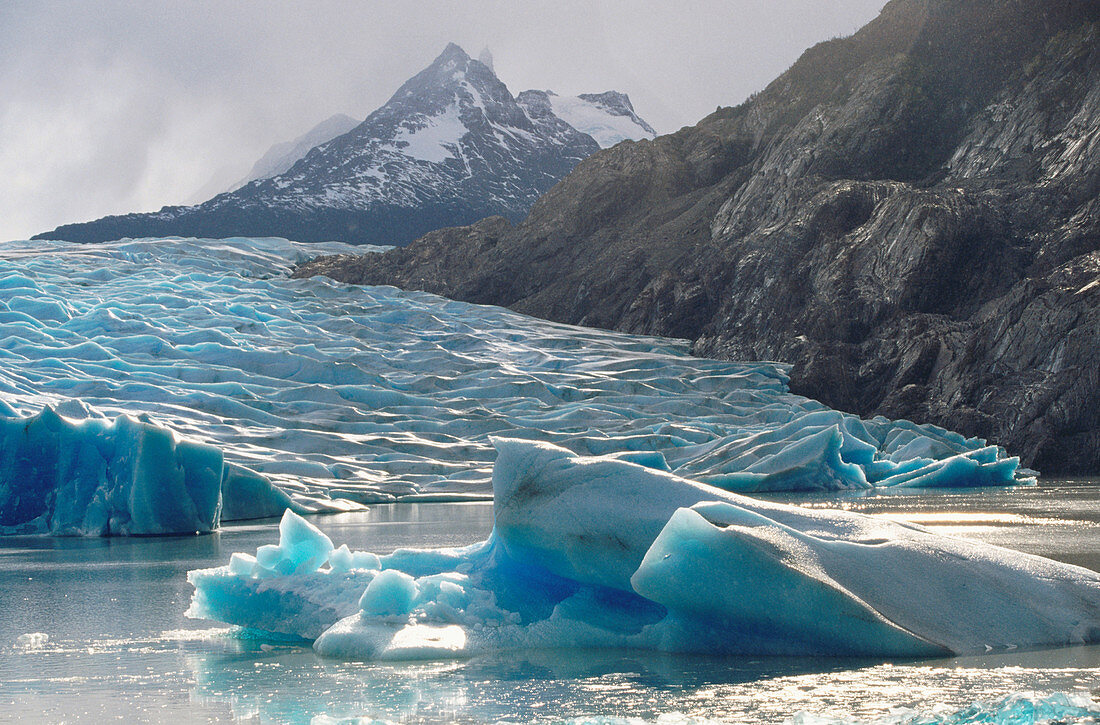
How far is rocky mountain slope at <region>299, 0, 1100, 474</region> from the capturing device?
20.2m

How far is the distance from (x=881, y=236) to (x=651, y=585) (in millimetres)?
23171

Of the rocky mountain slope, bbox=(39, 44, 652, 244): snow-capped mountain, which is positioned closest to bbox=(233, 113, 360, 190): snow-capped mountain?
bbox=(39, 44, 652, 244): snow-capped mountain

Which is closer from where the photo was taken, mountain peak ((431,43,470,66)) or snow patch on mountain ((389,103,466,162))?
snow patch on mountain ((389,103,466,162))

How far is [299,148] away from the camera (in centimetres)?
6800

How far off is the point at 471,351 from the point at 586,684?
22.1 metres

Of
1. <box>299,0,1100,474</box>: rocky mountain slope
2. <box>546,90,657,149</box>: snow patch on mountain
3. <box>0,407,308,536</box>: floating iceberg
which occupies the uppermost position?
<box>546,90,657,149</box>: snow patch on mountain

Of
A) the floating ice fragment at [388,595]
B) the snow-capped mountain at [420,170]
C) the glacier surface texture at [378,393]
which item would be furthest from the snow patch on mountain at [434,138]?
the floating ice fragment at [388,595]

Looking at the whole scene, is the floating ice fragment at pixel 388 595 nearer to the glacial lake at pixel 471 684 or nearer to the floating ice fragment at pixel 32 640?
the glacial lake at pixel 471 684

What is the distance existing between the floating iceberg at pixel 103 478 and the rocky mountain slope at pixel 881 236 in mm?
14463

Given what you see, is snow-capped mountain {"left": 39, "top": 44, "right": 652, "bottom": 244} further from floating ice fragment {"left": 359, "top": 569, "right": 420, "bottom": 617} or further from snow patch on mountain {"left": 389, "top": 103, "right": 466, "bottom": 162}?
floating ice fragment {"left": 359, "top": 569, "right": 420, "bottom": 617}

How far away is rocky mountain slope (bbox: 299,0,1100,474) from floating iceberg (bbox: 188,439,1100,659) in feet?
52.0

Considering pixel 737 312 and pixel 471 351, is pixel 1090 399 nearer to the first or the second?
pixel 737 312

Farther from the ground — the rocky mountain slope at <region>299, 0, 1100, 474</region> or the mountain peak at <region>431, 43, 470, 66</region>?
the mountain peak at <region>431, 43, 470, 66</region>

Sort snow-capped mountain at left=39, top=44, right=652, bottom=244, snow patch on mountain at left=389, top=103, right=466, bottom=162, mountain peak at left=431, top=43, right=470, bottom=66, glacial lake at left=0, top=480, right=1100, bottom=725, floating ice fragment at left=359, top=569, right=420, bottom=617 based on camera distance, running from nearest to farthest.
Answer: glacial lake at left=0, top=480, right=1100, bottom=725, floating ice fragment at left=359, top=569, right=420, bottom=617, snow-capped mountain at left=39, top=44, right=652, bottom=244, snow patch on mountain at left=389, top=103, right=466, bottom=162, mountain peak at left=431, top=43, right=470, bottom=66
